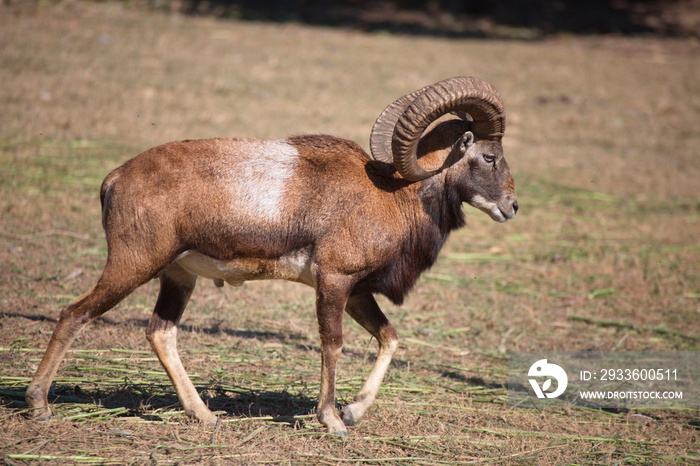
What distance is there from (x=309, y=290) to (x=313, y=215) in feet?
13.1

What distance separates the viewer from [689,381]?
8.04 meters

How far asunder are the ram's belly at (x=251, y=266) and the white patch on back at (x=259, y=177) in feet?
1.16

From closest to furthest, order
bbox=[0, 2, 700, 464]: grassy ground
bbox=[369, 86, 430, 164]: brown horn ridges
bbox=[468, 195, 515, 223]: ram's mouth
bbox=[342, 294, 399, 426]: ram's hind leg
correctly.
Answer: bbox=[0, 2, 700, 464]: grassy ground < bbox=[369, 86, 430, 164]: brown horn ridges < bbox=[342, 294, 399, 426]: ram's hind leg < bbox=[468, 195, 515, 223]: ram's mouth

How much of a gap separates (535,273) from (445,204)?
4.82 m

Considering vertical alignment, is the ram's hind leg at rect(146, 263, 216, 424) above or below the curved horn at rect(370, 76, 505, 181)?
below

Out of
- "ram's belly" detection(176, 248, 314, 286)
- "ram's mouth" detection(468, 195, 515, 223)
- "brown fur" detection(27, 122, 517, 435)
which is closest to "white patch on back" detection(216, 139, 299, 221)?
"brown fur" detection(27, 122, 517, 435)

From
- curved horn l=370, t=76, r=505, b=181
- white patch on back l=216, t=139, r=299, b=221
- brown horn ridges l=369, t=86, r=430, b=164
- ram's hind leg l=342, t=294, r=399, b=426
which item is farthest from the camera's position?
ram's hind leg l=342, t=294, r=399, b=426

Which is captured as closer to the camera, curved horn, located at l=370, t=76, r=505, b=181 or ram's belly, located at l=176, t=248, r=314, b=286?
ram's belly, located at l=176, t=248, r=314, b=286

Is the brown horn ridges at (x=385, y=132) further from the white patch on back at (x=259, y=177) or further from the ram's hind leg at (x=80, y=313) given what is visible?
the ram's hind leg at (x=80, y=313)

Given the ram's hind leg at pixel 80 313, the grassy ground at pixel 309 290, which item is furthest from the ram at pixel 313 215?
the grassy ground at pixel 309 290

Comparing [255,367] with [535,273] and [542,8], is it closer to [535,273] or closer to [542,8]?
[535,273]

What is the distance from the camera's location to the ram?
5469mm

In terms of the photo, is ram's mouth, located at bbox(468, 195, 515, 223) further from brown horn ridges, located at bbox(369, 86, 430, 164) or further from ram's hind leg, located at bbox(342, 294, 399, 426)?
ram's hind leg, located at bbox(342, 294, 399, 426)

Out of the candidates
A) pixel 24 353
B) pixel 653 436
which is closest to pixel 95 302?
pixel 24 353
